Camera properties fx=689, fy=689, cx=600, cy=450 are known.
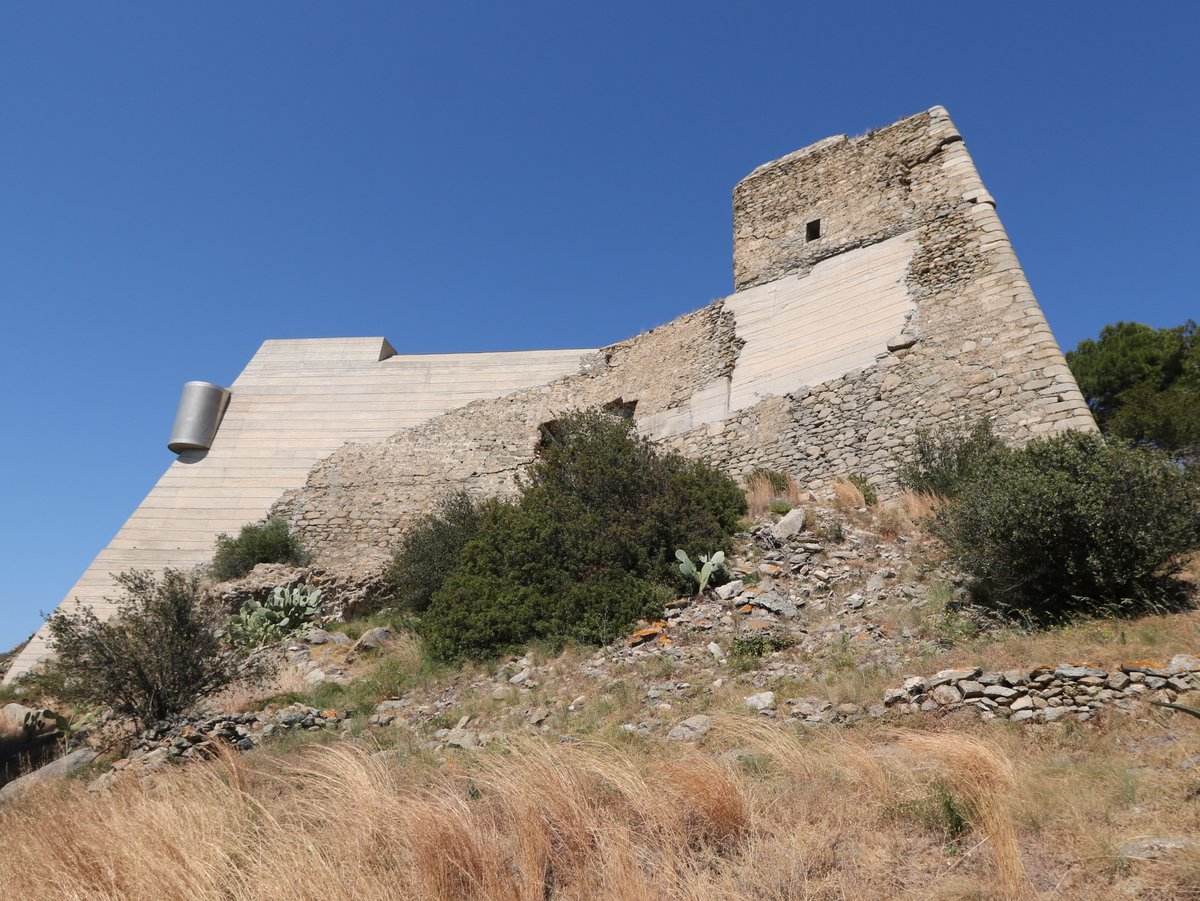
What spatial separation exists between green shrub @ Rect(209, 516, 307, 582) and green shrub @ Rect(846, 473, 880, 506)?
11486 mm

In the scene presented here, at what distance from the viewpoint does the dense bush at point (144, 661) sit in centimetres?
810

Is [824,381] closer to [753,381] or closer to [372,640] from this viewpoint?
[753,381]

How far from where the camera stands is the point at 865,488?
10.4 meters

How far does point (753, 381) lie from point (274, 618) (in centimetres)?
985

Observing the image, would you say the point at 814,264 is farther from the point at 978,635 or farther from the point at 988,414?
the point at 978,635

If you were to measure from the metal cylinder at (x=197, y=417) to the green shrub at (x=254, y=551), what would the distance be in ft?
16.5

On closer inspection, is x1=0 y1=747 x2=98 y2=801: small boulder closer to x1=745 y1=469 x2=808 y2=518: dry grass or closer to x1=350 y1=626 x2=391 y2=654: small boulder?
x1=350 y1=626 x2=391 y2=654: small boulder

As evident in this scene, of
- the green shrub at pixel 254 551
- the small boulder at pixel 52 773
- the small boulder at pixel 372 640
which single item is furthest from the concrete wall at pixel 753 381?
the small boulder at pixel 52 773

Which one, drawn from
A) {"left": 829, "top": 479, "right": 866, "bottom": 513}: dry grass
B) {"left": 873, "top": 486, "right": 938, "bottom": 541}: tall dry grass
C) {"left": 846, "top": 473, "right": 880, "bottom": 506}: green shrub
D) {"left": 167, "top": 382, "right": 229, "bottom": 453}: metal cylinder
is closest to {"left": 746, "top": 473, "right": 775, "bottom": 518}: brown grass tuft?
{"left": 829, "top": 479, "right": 866, "bottom": 513}: dry grass

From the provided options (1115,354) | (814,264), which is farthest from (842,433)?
(1115,354)

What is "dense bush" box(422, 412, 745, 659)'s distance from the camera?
343 inches

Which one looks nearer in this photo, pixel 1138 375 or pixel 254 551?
pixel 254 551

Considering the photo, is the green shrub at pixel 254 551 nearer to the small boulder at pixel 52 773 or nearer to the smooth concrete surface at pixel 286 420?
the smooth concrete surface at pixel 286 420

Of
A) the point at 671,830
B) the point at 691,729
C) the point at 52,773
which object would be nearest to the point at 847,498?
the point at 691,729
